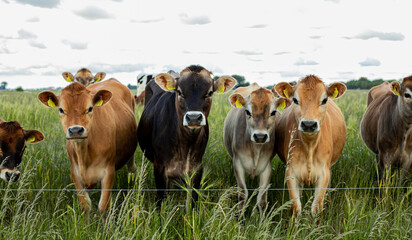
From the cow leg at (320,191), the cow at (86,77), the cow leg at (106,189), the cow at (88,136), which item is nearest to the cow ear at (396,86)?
the cow leg at (320,191)

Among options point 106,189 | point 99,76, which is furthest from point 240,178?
point 99,76

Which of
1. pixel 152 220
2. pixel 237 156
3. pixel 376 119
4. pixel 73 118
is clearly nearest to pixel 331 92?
pixel 237 156

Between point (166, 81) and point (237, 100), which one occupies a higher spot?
point (166, 81)

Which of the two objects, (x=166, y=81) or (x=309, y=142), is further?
(x=166, y=81)

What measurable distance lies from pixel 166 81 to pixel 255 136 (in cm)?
120

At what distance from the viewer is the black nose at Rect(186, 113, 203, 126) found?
12.7 feet

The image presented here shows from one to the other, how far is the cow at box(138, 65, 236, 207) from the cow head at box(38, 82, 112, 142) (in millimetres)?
770

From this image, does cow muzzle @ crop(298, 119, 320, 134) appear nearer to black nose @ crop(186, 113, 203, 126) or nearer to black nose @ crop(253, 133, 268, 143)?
black nose @ crop(253, 133, 268, 143)

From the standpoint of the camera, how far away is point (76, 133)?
372 centimetres

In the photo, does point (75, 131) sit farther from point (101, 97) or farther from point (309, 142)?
point (309, 142)

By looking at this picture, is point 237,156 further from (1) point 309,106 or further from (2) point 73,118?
(2) point 73,118

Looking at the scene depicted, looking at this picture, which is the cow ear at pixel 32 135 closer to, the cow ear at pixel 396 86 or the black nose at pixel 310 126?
the black nose at pixel 310 126

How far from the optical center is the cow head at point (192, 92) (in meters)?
3.89

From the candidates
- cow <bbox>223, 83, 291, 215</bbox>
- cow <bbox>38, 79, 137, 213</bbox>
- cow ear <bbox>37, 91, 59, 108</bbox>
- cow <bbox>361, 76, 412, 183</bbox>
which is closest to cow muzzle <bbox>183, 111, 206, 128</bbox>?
cow <bbox>223, 83, 291, 215</bbox>
